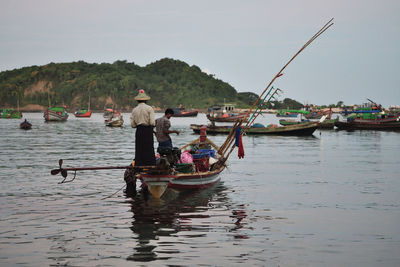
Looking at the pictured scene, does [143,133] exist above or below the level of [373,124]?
above

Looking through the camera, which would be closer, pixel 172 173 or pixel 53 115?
pixel 172 173

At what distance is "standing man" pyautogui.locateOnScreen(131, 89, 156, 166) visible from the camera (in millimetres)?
13180

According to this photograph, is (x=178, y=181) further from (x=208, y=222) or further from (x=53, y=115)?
(x=53, y=115)

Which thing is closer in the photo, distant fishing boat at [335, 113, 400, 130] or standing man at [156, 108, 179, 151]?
standing man at [156, 108, 179, 151]

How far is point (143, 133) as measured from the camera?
13352 mm

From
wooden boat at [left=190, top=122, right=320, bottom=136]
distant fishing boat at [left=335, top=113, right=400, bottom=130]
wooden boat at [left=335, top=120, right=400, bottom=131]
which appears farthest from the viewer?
distant fishing boat at [left=335, top=113, right=400, bottom=130]

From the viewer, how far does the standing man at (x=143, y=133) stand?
1318 cm

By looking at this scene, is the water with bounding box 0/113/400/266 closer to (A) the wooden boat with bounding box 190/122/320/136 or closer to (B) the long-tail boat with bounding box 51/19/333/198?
(B) the long-tail boat with bounding box 51/19/333/198

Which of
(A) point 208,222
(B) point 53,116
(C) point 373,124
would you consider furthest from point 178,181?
(B) point 53,116

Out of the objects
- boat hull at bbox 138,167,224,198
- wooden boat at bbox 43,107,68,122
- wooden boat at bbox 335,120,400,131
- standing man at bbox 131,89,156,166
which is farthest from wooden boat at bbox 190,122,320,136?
wooden boat at bbox 43,107,68,122

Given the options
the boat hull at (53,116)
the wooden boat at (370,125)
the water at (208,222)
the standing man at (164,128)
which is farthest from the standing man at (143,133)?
the boat hull at (53,116)

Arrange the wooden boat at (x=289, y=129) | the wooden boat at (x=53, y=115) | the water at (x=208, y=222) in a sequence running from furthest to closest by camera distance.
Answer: the wooden boat at (x=53, y=115), the wooden boat at (x=289, y=129), the water at (x=208, y=222)

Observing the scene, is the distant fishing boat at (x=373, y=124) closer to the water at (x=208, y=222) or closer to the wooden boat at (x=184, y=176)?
the water at (x=208, y=222)

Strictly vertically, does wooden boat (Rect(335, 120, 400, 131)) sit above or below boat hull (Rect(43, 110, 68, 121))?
below
